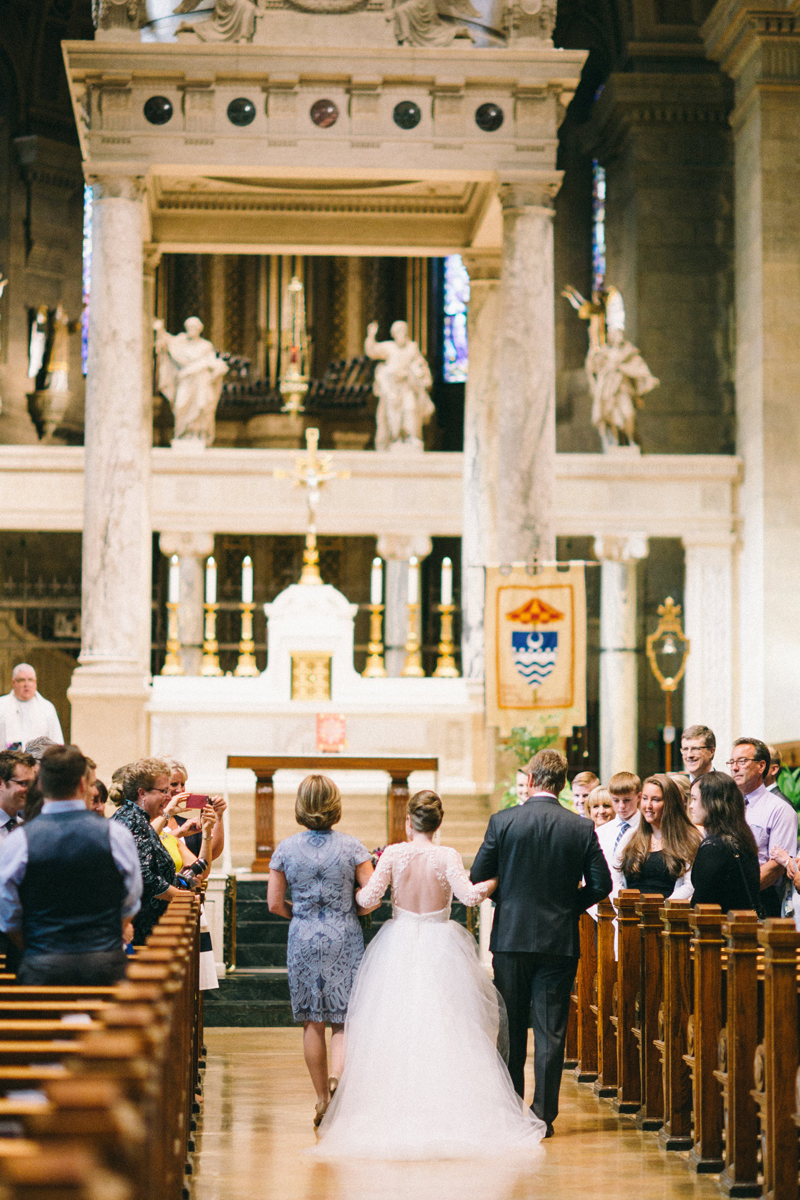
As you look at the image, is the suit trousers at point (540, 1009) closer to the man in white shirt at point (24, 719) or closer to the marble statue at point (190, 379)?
the man in white shirt at point (24, 719)

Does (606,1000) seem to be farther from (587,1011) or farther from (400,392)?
(400,392)

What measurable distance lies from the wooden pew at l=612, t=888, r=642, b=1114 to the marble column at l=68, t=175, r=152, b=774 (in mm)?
7919

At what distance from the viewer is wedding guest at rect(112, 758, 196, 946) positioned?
22.4 ft

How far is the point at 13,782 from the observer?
702 cm

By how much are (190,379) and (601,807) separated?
41.1 feet

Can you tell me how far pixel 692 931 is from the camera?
709cm

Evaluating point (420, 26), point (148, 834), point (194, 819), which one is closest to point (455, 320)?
point (420, 26)

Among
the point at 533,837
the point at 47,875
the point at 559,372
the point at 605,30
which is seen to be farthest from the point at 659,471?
the point at 47,875

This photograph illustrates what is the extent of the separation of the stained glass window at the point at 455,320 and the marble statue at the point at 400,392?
16.3 ft

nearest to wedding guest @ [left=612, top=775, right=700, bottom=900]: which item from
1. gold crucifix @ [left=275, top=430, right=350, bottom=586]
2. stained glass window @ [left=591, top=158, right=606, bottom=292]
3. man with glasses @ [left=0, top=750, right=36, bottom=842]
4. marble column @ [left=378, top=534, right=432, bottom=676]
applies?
man with glasses @ [left=0, top=750, right=36, bottom=842]

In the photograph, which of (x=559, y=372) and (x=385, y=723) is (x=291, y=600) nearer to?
(x=385, y=723)

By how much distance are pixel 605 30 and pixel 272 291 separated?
6.30 m

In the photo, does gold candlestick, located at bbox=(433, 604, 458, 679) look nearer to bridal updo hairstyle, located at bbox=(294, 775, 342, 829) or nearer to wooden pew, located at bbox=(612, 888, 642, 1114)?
wooden pew, located at bbox=(612, 888, 642, 1114)

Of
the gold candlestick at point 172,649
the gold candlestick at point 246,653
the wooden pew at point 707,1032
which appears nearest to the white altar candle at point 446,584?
the gold candlestick at point 246,653
